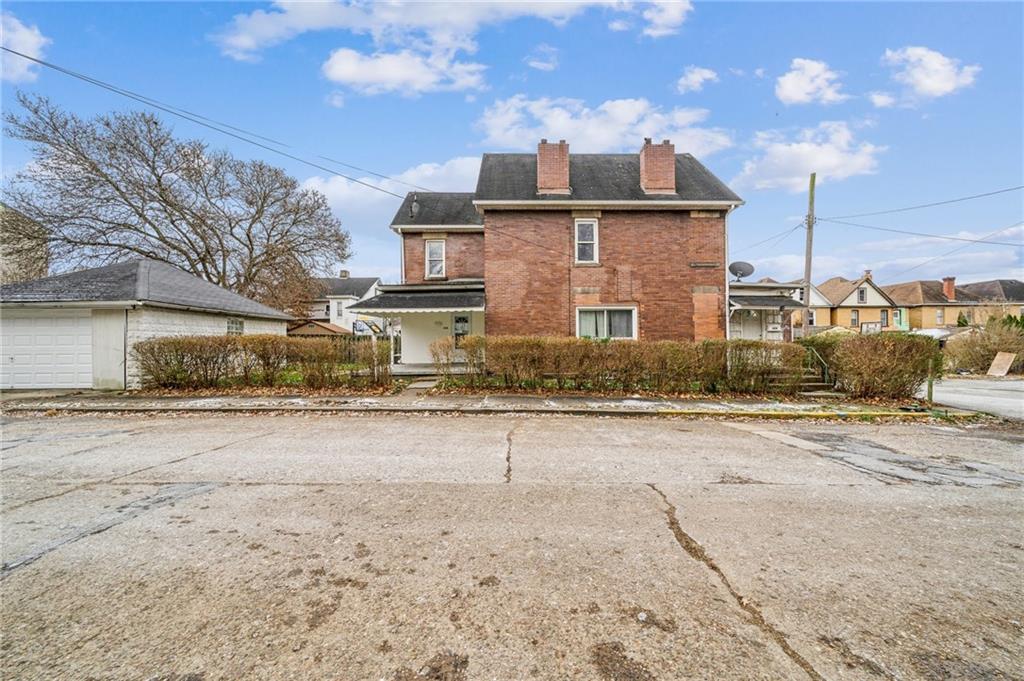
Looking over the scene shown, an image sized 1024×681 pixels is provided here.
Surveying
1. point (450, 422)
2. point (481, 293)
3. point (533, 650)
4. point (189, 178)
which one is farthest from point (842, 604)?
point (189, 178)

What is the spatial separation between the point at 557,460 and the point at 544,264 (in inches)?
434

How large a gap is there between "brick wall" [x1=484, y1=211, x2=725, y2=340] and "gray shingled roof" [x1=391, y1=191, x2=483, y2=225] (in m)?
4.24

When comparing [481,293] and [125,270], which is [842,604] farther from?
[125,270]

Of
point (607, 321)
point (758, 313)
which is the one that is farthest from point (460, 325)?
point (758, 313)

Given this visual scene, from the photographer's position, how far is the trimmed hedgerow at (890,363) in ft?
34.5

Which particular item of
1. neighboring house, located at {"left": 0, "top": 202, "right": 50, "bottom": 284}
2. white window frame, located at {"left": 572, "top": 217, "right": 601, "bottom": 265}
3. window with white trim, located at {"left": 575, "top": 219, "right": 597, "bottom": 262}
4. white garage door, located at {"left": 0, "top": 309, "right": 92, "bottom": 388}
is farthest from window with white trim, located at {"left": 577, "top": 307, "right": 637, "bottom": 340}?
neighboring house, located at {"left": 0, "top": 202, "right": 50, "bottom": 284}

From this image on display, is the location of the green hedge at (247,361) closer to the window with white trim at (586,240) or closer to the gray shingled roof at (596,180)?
the gray shingled roof at (596,180)

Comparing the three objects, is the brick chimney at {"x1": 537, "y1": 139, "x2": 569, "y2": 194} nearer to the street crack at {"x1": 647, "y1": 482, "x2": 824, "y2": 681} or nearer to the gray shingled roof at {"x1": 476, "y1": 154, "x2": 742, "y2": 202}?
the gray shingled roof at {"x1": 476, "y1": 154, "x2": 742, "y2": 202}

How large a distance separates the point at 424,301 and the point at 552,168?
688 cm

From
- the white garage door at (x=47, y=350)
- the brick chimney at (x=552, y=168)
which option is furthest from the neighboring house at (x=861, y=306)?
the white garage door at (x=47, y=350)

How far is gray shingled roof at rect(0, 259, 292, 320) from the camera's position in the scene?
12.4 meters

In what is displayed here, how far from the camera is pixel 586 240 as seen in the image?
52.2ft

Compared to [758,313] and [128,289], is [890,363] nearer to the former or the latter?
[758,313]

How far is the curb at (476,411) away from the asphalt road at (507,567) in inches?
131
